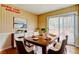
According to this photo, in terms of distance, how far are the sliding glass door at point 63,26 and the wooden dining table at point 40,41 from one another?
0.59 feet

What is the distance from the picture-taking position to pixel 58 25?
1.73 meters

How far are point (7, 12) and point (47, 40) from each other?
0.86 m

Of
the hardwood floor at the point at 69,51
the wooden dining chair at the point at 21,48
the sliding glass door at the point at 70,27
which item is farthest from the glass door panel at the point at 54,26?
the wooden dining chair at the point at 21,48

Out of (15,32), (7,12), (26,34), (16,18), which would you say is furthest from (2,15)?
(26,34)

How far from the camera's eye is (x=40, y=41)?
173 centimetres

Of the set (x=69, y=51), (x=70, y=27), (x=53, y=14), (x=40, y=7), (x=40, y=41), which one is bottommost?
(x=69, y=51)

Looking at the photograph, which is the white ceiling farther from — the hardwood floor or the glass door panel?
the hardwood floor

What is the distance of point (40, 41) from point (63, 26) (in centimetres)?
50

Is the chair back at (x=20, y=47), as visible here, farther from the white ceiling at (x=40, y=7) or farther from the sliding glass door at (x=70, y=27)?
the sliding glass door at (x=70, y=27)

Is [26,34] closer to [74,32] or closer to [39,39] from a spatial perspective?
[39,39]

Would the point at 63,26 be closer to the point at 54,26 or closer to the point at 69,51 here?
the point at 54,26

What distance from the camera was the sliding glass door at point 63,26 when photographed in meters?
1.68

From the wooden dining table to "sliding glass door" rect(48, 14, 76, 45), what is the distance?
18 cm

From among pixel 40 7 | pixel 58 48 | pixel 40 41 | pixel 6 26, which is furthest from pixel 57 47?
pixel 6 26
